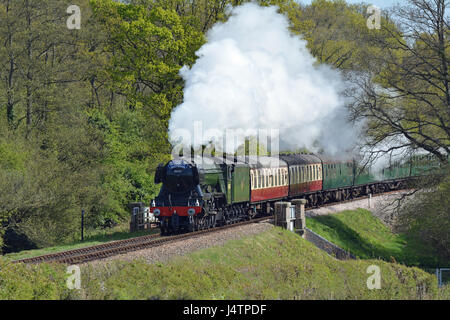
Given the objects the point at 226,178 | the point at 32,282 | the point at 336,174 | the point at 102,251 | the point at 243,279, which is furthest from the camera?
the point at 336,174

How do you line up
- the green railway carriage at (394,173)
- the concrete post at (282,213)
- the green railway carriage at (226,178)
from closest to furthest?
the green railway carriage at (226,178) < the concrete post at (282,213) < the green railway carriage at (394,173)

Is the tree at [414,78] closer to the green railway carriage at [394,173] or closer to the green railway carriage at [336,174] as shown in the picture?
the green railway carriage at [336,174]

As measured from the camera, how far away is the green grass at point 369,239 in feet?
102

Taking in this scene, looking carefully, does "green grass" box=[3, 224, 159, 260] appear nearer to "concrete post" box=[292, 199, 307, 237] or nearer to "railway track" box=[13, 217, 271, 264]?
"railway track" box=[13, 217, 271, 264]

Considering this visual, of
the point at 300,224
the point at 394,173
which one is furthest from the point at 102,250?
the point at 394,173

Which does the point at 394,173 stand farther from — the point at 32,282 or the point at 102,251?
the point at 32,282

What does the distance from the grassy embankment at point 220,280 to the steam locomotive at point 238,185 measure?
2.80 metres

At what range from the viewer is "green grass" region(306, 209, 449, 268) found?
3109 centimetres

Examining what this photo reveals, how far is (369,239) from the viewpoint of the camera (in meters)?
34.4

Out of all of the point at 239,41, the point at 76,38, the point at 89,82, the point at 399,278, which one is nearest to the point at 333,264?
the point at 399,278

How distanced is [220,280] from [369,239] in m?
19.8

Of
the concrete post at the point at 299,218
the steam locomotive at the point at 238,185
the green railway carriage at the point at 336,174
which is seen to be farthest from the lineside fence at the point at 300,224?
the green railway carriage at the point at 336,174
